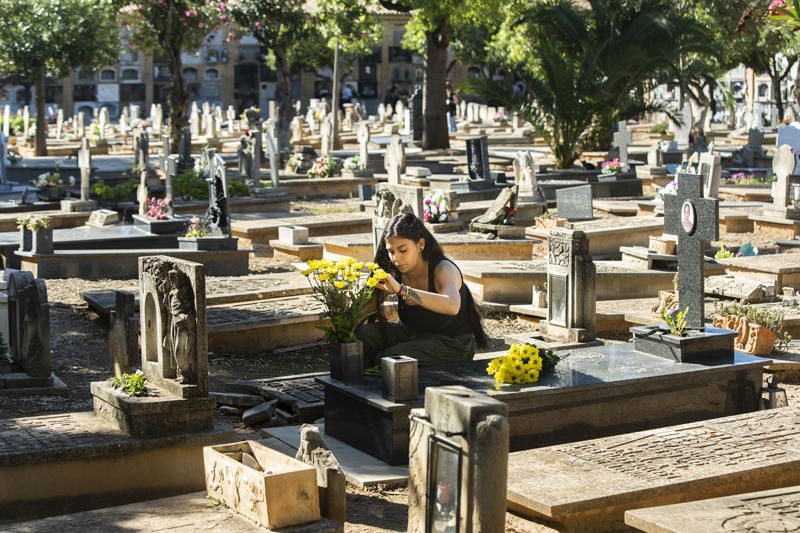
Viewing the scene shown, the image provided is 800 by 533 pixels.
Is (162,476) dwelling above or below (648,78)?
below

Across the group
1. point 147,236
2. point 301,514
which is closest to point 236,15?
point 147,236

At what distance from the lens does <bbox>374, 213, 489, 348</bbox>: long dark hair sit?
29.1ft

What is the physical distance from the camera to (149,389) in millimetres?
8156

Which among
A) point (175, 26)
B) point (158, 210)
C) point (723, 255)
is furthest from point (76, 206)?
point (723, 255)

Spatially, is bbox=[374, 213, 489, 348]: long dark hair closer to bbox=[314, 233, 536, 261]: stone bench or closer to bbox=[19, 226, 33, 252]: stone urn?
bbox=[314, 233, 536, 261]: stone bench

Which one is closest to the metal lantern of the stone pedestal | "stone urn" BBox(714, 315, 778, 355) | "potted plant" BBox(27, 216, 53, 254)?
"stone urn" BBox(714, 315, 778, 355)

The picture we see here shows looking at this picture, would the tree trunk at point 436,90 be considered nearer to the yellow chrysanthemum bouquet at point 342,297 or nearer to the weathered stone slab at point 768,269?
the weathered stone slab at point 768,269

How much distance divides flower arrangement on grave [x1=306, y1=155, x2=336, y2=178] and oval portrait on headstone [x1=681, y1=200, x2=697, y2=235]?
17913 millimetres

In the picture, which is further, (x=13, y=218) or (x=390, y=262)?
(x=13, y=218)

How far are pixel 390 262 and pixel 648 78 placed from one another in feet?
74.4

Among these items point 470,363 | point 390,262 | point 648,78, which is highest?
point 648,78

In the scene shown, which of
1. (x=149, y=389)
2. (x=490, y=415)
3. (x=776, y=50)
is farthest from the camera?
(x=776, y=50)

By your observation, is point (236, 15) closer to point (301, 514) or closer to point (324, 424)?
point (324, 424)

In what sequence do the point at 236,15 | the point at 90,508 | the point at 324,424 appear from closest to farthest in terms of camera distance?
the point at 90,508, the point at 324,424, the point at 236,15
